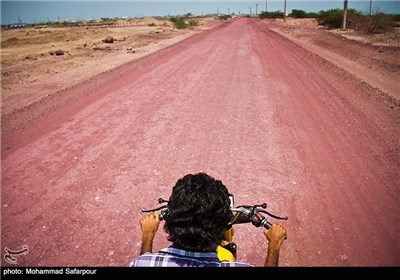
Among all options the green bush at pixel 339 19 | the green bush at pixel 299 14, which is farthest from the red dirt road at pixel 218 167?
the green bush at pixel 299 14

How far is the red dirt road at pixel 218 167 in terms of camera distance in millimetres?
3566

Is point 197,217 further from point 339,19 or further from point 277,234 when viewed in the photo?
point 339,19

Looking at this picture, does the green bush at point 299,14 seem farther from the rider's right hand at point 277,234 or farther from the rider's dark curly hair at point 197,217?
the rider's dark curly hair at point 197,217

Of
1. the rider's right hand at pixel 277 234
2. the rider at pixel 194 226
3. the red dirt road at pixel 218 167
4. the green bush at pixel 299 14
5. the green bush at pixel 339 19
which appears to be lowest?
the red dirt road at pixel 218 167

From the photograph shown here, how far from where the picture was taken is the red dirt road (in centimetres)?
357

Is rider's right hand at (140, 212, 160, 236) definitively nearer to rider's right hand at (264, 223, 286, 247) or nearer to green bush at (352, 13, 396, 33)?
rider's right hand at (264, 223, 286, 247)

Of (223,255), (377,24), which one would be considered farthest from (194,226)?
(377,24)

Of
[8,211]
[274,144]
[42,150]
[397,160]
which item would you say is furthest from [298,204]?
[42,150]

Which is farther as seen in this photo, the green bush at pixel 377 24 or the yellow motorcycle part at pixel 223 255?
the green bush at pixel 377 24

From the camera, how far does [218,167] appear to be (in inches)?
199

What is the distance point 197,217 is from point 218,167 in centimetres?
322

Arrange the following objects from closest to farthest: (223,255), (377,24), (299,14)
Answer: (223,255) < (377,24) < (299,14)

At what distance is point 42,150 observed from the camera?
575cm

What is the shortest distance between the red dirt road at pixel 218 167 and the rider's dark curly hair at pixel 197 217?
174cm
